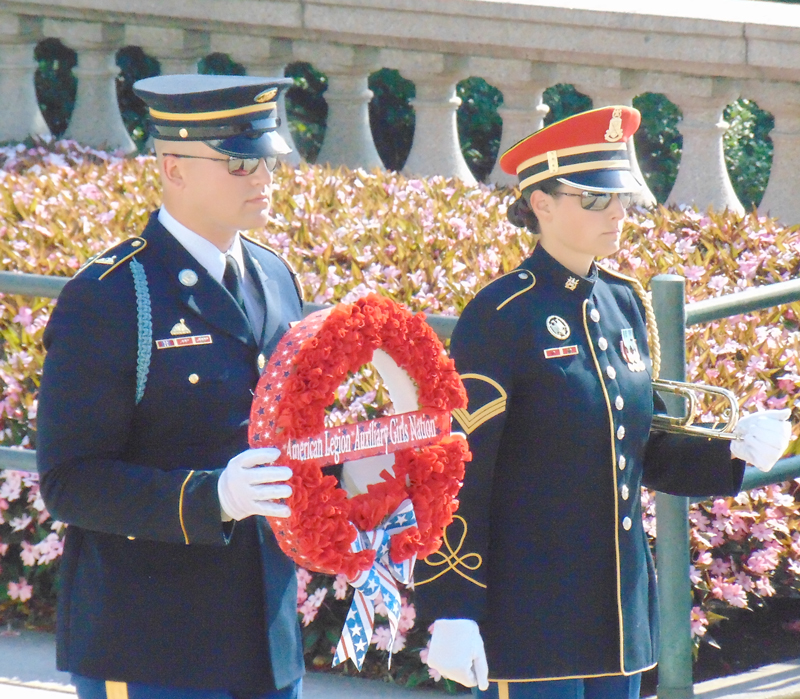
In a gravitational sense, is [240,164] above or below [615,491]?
above

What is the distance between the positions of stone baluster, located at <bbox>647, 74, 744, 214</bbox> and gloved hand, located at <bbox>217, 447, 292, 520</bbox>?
18.7 ft

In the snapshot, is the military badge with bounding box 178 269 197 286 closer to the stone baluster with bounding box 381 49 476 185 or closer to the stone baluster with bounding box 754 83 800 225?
the stone baluster with bounding box 754 83 800 225

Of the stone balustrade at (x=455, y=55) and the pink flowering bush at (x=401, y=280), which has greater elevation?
the stone balustrade at (x=455, y=55)

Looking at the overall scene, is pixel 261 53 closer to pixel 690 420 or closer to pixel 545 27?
pixel 545 27

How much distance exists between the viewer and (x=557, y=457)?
3.09 m

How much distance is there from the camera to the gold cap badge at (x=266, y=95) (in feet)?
9.29

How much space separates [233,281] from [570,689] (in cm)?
107

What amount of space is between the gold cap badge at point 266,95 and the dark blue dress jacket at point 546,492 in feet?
1.94

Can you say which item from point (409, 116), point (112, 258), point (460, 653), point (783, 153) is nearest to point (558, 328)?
point (460, 653)

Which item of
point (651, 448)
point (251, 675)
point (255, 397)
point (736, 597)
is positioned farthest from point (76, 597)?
point (736, 597)

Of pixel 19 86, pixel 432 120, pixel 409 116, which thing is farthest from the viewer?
pixel 409 116

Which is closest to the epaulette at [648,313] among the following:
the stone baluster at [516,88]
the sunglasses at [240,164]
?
the sunglasses at [240,164]

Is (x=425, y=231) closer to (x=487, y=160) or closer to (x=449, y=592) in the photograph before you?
(x=449, y=592)

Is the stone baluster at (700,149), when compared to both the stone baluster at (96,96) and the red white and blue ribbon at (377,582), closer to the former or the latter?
the stone baluster at (96,96)
